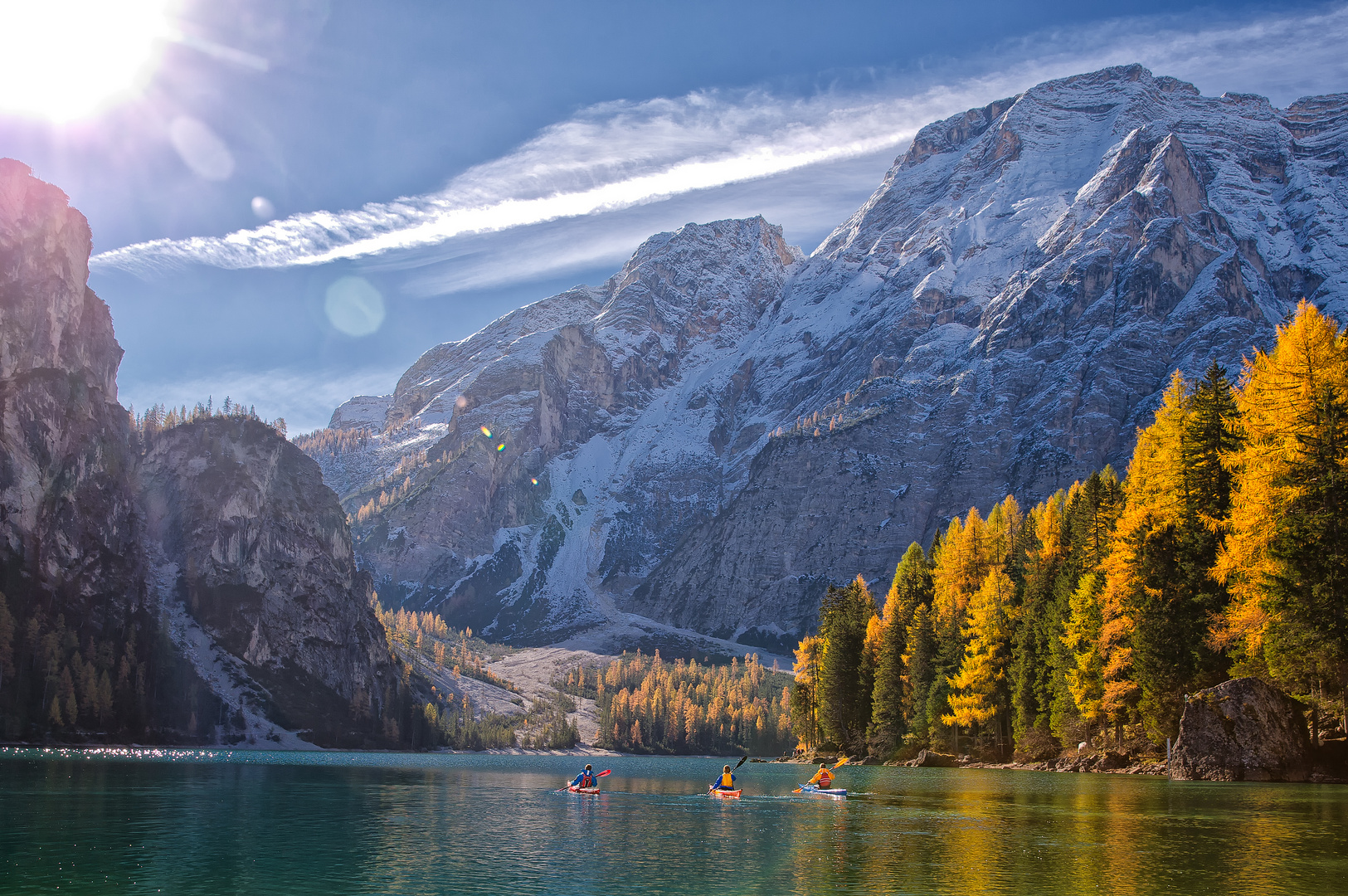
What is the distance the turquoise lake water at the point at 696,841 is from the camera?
29.1 metres

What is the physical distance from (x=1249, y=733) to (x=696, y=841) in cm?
3254

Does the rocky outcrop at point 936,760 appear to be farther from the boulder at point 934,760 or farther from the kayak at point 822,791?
the kayak at point 822,791

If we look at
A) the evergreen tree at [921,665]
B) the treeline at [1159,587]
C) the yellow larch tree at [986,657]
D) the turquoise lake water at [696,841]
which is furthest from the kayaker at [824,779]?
the evergreen tree at [921,665]

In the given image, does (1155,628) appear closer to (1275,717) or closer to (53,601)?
(1275,717)

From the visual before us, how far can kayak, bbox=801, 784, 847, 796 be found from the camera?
65.9m

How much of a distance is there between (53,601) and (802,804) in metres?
184

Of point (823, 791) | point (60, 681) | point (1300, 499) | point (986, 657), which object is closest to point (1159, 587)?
point (1300, 499)

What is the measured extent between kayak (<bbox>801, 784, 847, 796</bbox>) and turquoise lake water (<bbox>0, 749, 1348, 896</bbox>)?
150cm

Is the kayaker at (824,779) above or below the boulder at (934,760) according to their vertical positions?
above

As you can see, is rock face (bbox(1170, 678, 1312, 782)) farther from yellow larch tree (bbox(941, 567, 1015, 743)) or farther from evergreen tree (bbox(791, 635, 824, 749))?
evergreen tree (bbox(791, 635, 824, 749))

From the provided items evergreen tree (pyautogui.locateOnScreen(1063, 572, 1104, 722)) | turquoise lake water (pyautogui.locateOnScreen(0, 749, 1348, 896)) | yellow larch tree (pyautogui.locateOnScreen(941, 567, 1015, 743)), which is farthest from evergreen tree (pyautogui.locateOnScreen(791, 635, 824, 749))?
turquoise lake water (pyautogui.locateOnScreen(0, 749, 1348, 896))

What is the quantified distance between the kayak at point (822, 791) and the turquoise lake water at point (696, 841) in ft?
4.92

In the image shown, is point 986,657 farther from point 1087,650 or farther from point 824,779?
point 824,779

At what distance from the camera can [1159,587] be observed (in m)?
60.4
